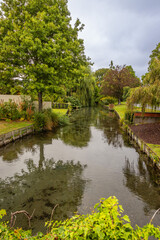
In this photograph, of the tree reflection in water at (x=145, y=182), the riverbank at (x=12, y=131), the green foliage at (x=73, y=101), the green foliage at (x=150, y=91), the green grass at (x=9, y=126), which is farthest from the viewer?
the green foliage at (x=73, y=101)

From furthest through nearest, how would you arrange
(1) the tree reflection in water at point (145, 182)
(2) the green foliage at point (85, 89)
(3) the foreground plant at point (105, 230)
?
(2) the green foliage at point (85, 89), (1) the tree reflection in water at point (145, 182), (3) the foreground plant at point (105, 230)

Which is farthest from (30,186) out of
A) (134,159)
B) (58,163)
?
(134,159)

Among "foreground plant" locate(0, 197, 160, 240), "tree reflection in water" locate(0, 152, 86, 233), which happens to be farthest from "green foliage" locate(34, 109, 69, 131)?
"foreground plant" locate(0, 197, 160, 240)

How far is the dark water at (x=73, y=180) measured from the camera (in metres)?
4.91

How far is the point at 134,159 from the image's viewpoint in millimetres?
9008

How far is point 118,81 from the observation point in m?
37.5

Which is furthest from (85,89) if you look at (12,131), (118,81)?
(12,131)

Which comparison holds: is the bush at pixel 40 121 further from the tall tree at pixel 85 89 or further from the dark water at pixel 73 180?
the tall tree at pixel 85 89

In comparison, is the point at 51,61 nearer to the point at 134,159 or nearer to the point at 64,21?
the point at 64,21

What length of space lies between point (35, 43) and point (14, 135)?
333 inches

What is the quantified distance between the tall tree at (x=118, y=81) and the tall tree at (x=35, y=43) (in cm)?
2299

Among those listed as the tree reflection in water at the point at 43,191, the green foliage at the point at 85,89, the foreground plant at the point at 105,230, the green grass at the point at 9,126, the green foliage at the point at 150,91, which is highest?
the green foliage at the point at 85,89

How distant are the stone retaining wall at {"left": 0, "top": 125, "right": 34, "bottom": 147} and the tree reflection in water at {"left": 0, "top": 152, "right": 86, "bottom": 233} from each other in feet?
13.1

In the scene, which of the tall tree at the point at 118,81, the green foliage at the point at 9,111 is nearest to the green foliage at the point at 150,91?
the green foliage at the point at 9,111
